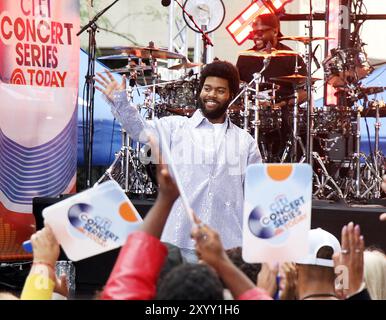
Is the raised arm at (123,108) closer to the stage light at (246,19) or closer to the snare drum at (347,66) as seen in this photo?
the snare drum at (347,66)

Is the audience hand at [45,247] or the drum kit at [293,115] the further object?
the drum kit at [293,115]

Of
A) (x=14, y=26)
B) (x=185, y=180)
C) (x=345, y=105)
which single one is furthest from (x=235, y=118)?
(x=185, y=180)

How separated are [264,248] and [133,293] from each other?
0.58 metres

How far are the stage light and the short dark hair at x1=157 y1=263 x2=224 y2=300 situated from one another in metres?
10.7

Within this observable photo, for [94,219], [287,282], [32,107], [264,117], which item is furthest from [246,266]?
[264,117]

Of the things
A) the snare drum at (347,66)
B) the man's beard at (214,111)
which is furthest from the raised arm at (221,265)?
the snare drum at (347,66)

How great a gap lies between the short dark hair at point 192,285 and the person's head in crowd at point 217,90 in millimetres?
2934

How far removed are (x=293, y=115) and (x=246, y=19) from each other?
409 centimetres

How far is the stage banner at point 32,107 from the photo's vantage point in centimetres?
715

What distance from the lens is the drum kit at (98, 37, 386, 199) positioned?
29.1 ft

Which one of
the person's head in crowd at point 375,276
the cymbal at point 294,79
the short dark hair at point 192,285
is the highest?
the cymbal at point 294,79

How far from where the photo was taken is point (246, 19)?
1296 cm

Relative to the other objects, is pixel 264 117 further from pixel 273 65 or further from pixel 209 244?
pixel 209 244

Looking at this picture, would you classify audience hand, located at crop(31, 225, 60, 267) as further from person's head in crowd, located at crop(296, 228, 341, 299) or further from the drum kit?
the drum kit
